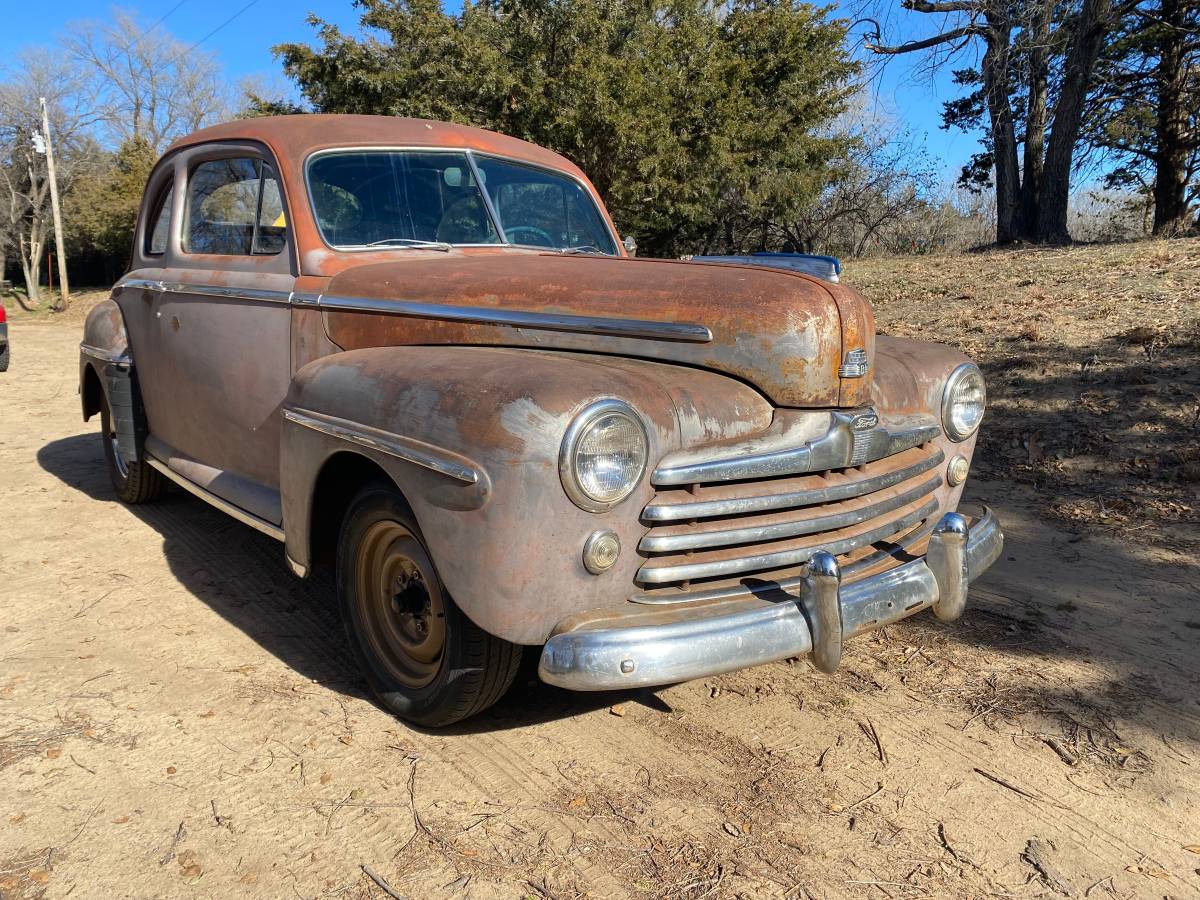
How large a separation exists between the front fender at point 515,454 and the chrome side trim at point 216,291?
40.1 inches

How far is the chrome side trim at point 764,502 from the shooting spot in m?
2.32

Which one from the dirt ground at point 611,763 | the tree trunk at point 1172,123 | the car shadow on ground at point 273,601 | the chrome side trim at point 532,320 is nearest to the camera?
the dirt ground at point 611,763

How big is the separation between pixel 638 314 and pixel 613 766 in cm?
133

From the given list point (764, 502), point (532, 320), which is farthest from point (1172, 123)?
point (764, 502)

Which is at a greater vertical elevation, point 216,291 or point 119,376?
point 216,291

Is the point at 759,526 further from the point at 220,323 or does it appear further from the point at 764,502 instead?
the point at 220,323

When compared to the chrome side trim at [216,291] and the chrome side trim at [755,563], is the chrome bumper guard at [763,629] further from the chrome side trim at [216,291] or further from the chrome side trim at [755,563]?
the chrome side trim at [216,291]

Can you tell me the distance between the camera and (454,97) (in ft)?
48.0

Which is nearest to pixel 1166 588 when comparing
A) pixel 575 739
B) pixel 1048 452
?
pixel 1048 452

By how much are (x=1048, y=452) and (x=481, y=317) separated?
398 cm

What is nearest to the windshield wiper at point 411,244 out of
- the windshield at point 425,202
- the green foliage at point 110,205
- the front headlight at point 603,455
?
the windshield at point 425,202

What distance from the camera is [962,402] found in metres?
3.22

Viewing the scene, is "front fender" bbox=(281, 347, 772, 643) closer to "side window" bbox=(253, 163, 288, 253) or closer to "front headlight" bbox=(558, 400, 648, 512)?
"front headlight" bbox=(558, 400, 648, 512)

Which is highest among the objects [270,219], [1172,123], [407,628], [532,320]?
[1172,123]
